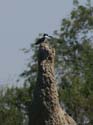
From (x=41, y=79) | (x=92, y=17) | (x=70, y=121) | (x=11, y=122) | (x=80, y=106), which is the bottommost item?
(x=70, y=121)

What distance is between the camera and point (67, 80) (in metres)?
28.6

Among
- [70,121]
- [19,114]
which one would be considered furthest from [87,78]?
[70,121]

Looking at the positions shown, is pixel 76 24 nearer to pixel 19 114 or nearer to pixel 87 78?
pixel 87 78

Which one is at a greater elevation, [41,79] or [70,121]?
[41,79]

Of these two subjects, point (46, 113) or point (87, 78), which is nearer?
point (46, 113)

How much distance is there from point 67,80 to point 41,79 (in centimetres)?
1805

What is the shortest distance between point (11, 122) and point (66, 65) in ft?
23.1

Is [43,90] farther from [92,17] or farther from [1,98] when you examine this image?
[1,98]

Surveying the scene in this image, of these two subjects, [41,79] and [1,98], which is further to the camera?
[1,98]

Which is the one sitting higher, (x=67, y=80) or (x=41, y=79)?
(x=67, y=80)

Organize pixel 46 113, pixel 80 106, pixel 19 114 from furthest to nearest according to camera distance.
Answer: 1. pixel 19 114
2. pixel 80 106
3. pixel 46 113

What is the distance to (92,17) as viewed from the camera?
2888cm

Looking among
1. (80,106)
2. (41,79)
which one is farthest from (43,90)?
(80,106)

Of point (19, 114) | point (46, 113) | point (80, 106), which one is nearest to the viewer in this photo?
point (46, 113)
